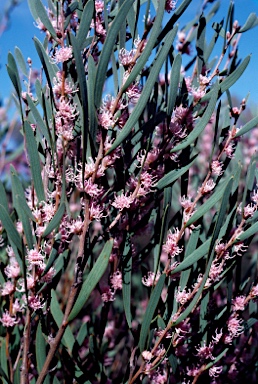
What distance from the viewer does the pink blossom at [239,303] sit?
0.59 m

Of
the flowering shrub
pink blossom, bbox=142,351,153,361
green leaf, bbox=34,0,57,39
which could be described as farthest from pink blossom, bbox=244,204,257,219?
green leaf, bbox=34,0,57,39

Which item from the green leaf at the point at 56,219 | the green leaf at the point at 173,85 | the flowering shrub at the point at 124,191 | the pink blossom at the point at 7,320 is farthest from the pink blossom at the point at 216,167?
the pink blossom at the point at 7,320

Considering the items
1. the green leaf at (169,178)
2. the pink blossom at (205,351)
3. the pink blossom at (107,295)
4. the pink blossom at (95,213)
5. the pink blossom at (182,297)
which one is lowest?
the pink blossom at (205,351)

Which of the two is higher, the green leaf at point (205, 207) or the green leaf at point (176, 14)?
the green leaf at point (176, 14)

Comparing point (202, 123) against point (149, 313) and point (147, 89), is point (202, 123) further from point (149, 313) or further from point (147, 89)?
point (149, 313)

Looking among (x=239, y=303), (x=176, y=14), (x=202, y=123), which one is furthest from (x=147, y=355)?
(x=176, y=14)

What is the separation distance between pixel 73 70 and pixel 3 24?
1.16 m

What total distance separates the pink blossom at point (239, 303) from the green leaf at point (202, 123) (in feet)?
0.78

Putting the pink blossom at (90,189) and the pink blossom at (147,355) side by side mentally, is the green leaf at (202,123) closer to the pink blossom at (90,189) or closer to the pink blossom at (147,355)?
the pink blossom at (90,189)

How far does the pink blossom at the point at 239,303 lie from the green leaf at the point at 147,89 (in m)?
0.30

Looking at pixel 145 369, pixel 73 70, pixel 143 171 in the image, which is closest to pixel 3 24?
pixel 73 70

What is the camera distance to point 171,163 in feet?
1.75

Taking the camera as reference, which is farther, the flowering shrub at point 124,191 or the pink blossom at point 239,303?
the pink blossom at point 239,303

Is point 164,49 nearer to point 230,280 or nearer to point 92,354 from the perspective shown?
point 230,280
